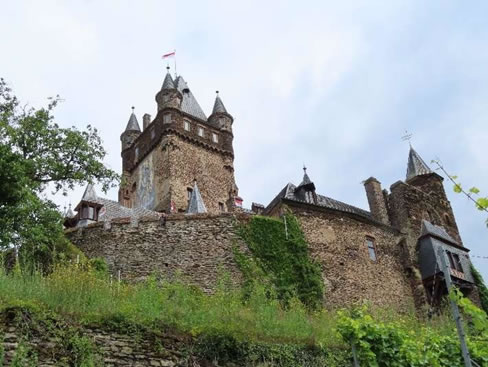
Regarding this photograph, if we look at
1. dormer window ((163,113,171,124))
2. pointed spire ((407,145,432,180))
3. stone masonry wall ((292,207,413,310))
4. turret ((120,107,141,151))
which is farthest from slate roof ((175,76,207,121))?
stone masonry wall ((292,207,413,310))

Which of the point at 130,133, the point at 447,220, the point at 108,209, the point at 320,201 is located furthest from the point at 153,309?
the point at 130,133

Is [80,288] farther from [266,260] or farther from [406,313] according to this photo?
[406,313]

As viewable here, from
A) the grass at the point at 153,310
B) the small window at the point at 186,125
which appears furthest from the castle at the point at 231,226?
the grass at the point at 153,310

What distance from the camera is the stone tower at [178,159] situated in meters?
39.4

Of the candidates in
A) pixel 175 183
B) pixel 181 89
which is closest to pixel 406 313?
pixel 175 183

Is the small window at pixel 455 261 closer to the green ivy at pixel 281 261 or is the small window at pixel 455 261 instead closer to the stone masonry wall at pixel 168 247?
the green ivy at pixel 281 261

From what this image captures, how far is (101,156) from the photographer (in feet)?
76.3

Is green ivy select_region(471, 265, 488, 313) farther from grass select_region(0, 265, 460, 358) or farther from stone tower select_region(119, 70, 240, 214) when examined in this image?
grass select_region(0, 265, 460, 358)

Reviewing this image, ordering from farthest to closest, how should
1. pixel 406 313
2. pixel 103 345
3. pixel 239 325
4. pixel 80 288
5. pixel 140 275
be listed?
pixel 406 313 → pixel 140 275 → pixel 239 325 → pixel 80 288 → pixel 103 345

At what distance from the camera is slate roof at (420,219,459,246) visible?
94.0 feet

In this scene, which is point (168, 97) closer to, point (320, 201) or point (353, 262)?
point (320, 201)

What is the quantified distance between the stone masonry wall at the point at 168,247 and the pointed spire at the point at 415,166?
15.1 meters

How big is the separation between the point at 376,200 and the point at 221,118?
18.8 metres

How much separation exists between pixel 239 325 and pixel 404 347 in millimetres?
3482
